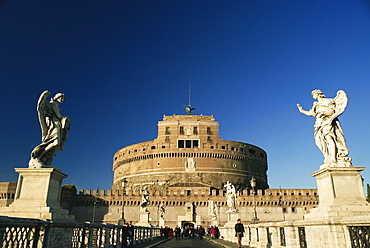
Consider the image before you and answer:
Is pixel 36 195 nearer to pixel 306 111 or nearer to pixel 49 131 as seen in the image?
pixel 49 131

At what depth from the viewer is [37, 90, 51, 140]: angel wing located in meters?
6.62

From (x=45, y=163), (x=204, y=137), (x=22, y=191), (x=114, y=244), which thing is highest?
(x=204, y=137)

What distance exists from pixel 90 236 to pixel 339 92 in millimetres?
6678

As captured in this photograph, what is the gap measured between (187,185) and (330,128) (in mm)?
50860

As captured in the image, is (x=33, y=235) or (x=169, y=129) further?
(x=169, y=129)

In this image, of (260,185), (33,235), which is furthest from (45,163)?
(260,185)

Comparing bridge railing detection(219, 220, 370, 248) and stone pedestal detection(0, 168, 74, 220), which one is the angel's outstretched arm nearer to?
bridge railing detection(219, 220, 370, 248)

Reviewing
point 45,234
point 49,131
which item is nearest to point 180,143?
point 49,131

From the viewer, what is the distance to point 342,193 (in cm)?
598

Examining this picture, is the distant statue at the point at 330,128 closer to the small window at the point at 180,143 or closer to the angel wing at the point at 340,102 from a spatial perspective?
the angel wing at the point at 340,102

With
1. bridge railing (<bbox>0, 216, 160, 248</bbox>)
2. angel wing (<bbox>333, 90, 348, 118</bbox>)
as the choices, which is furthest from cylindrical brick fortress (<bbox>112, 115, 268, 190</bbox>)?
angel wing (<bbox>333, 90, 348, 118</bbox>)

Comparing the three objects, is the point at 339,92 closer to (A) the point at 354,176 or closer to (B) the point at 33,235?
(A) the point at 354,176

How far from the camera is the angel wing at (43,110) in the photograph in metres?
6.62

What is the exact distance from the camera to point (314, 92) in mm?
7191
